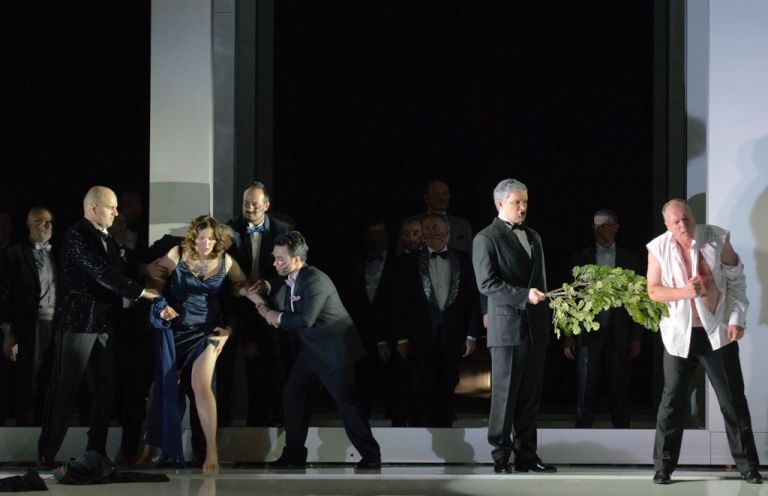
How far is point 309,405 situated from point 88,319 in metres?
1.42

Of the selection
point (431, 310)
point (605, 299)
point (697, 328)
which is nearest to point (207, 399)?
point (431, 310)

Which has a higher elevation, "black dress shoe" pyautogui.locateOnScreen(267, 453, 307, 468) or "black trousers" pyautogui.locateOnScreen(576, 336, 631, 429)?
"black trousers" pyautogui.locateOnScreen(576, 336, 631, 429)

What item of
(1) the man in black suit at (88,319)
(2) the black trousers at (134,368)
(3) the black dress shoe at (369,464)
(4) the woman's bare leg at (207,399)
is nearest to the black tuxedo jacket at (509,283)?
(3) the black dress shoe at (369,464)

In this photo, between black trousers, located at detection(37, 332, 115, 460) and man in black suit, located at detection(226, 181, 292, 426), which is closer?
black trousers, located at detection(37, 332, 115, 460)

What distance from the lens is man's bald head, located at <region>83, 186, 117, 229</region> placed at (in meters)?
6.84

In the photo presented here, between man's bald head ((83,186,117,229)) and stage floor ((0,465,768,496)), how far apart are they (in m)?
1.51

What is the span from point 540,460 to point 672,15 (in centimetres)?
297

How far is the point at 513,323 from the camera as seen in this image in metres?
6.68

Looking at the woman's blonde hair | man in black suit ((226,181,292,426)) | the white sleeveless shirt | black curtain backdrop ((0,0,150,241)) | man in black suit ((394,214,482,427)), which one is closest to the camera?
the white sleeveless shirt

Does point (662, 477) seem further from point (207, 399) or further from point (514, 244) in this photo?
point (207, 399)

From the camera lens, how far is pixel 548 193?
807 cm

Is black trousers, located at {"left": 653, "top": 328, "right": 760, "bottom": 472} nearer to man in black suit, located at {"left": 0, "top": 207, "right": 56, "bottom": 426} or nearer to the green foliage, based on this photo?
the green foliage

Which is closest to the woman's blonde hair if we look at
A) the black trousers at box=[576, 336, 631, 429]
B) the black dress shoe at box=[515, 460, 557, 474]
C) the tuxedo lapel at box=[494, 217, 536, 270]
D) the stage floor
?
the stage floor

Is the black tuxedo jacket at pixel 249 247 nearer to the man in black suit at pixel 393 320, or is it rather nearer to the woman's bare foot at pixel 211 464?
the man in black suit at pixel 393 320
